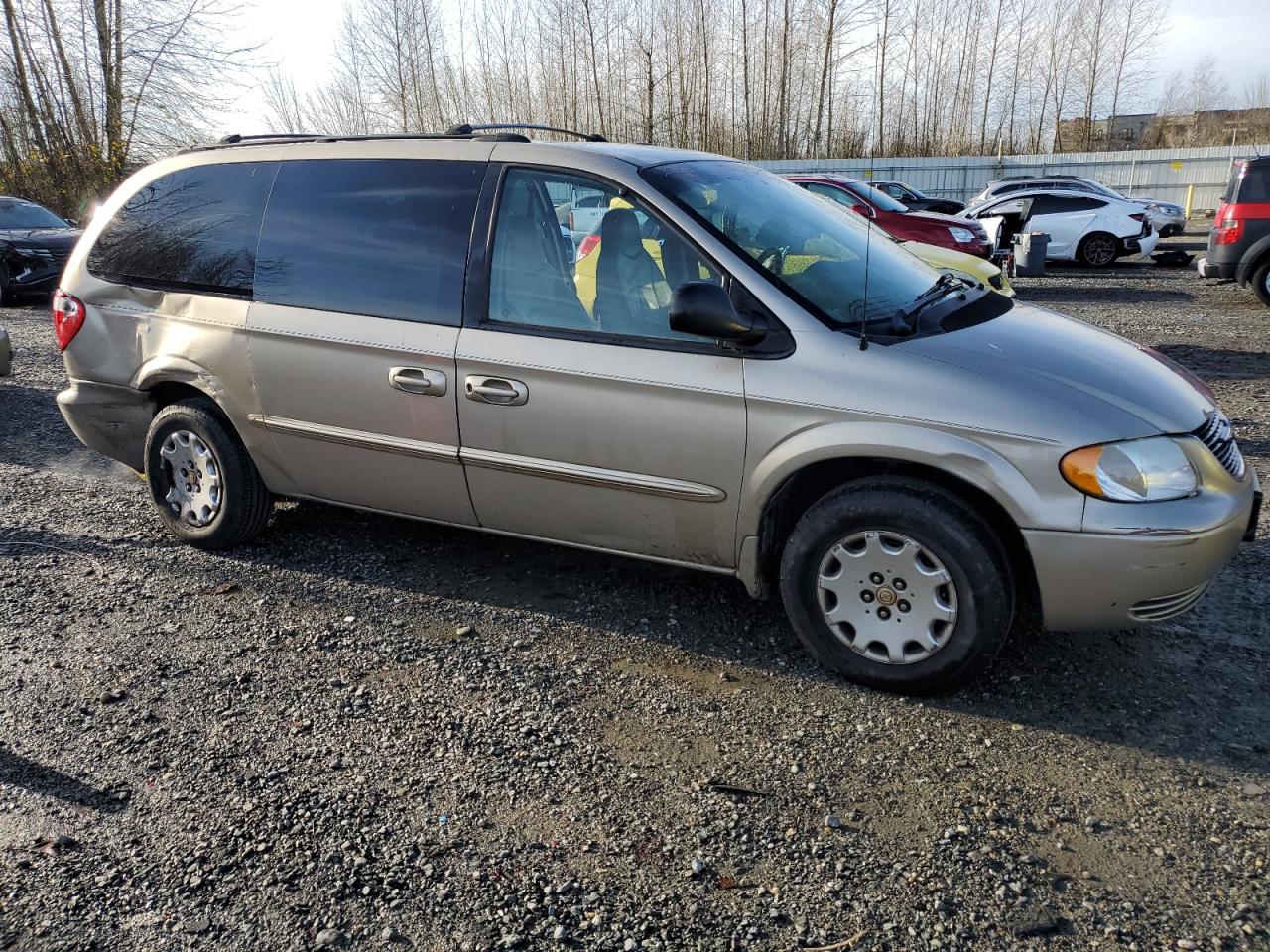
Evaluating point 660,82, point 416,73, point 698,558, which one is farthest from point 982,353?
point 416,73

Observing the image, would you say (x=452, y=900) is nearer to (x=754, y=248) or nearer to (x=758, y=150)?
(x=754, y=248)

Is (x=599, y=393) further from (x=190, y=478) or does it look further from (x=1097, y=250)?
(x=1097, y=250)

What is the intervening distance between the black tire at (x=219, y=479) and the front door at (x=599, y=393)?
4.50ft

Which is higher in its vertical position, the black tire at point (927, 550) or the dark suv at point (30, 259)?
the black tire at point (927, 550)

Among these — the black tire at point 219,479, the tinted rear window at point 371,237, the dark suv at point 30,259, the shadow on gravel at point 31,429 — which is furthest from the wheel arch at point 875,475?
the dark suv at point 30,259

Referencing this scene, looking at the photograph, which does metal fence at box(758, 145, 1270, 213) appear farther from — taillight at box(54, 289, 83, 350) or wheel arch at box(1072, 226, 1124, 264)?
taillight at box(54, 289, 83, 350)

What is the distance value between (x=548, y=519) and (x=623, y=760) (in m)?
1.16

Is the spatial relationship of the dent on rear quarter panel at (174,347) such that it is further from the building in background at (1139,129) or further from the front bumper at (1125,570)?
the building in background at (1139,129)

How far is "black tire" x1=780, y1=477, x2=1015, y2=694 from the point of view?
3.31m

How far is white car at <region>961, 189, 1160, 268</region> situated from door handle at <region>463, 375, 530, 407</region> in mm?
15376

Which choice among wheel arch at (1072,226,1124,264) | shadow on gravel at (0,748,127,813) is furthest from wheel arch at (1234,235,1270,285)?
shadow on gravel at (0,748,127,813)

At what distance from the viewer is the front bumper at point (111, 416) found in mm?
4926

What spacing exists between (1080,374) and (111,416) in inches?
174

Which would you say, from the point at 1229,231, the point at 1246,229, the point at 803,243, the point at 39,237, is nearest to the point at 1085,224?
the point at 1229,231
